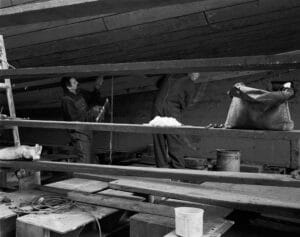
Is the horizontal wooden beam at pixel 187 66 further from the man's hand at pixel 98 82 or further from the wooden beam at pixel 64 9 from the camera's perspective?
the man's hand at pixel 98 82

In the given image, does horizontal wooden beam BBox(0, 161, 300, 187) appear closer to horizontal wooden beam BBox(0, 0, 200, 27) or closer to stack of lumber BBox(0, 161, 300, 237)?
stack of lumber BBox(0, 161, 300, 237)

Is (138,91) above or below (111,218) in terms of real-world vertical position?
above

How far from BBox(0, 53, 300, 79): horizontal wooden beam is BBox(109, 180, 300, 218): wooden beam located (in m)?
0.81

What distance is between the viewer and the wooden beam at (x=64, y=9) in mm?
2012

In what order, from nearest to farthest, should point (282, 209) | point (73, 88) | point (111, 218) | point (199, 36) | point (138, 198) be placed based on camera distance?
point (282, 209)
point (111, 218)
point (138, 198)
point (199, 36)
point (73, 88)

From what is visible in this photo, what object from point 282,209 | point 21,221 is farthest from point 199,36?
point 21,221

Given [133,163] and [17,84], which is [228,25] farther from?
[17,84]

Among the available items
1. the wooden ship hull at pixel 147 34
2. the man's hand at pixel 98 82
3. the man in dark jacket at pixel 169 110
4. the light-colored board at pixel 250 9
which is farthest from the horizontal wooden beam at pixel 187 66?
the man's hand at pixel 98 82

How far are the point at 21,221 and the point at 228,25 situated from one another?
2484 millimetres

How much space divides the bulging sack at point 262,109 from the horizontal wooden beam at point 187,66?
139 millimetres

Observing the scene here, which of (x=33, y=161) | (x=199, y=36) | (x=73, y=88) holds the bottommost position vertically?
(x=33, y=161)

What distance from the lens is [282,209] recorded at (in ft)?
7.02

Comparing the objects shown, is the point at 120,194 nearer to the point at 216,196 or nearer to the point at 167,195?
the point at 167,195

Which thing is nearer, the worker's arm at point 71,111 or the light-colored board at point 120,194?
the light-colored board at point 120,194
